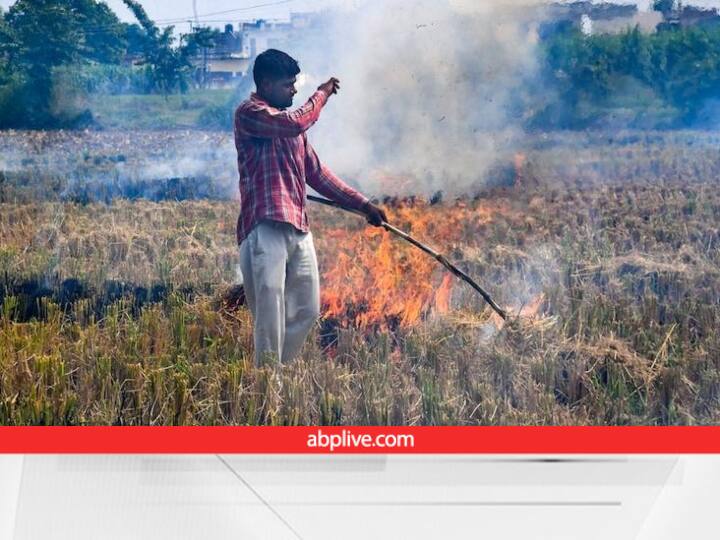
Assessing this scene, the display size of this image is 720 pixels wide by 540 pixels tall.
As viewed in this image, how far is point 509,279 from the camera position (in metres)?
4.84

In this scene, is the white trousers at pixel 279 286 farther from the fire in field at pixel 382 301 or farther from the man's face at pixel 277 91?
the man's face at pixel 277 91

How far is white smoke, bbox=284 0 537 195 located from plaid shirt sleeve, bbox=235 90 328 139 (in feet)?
1.04

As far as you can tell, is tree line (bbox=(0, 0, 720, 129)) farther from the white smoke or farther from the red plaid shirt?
the red plaid shirt

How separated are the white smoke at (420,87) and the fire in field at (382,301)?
0.64 feet

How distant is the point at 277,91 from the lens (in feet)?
14.2

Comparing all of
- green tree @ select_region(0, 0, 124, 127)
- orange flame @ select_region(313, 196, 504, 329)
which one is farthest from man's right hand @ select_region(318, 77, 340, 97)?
green tree @ select_region(0, 0, 124, 127)

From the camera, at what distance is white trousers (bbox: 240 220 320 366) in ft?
14.1

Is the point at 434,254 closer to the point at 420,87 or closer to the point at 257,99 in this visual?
the point at 420,87

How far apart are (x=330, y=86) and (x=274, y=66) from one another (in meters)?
0.25

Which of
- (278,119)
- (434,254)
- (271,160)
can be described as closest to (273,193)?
(271,160)

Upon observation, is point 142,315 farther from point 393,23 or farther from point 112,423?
point 393,23

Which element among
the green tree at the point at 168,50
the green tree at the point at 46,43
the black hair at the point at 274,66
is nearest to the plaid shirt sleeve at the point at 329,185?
the black hair at the point at 274,66

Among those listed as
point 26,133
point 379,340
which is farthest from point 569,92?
point 26,133

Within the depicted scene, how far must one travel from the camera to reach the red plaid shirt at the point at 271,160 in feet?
14.0
